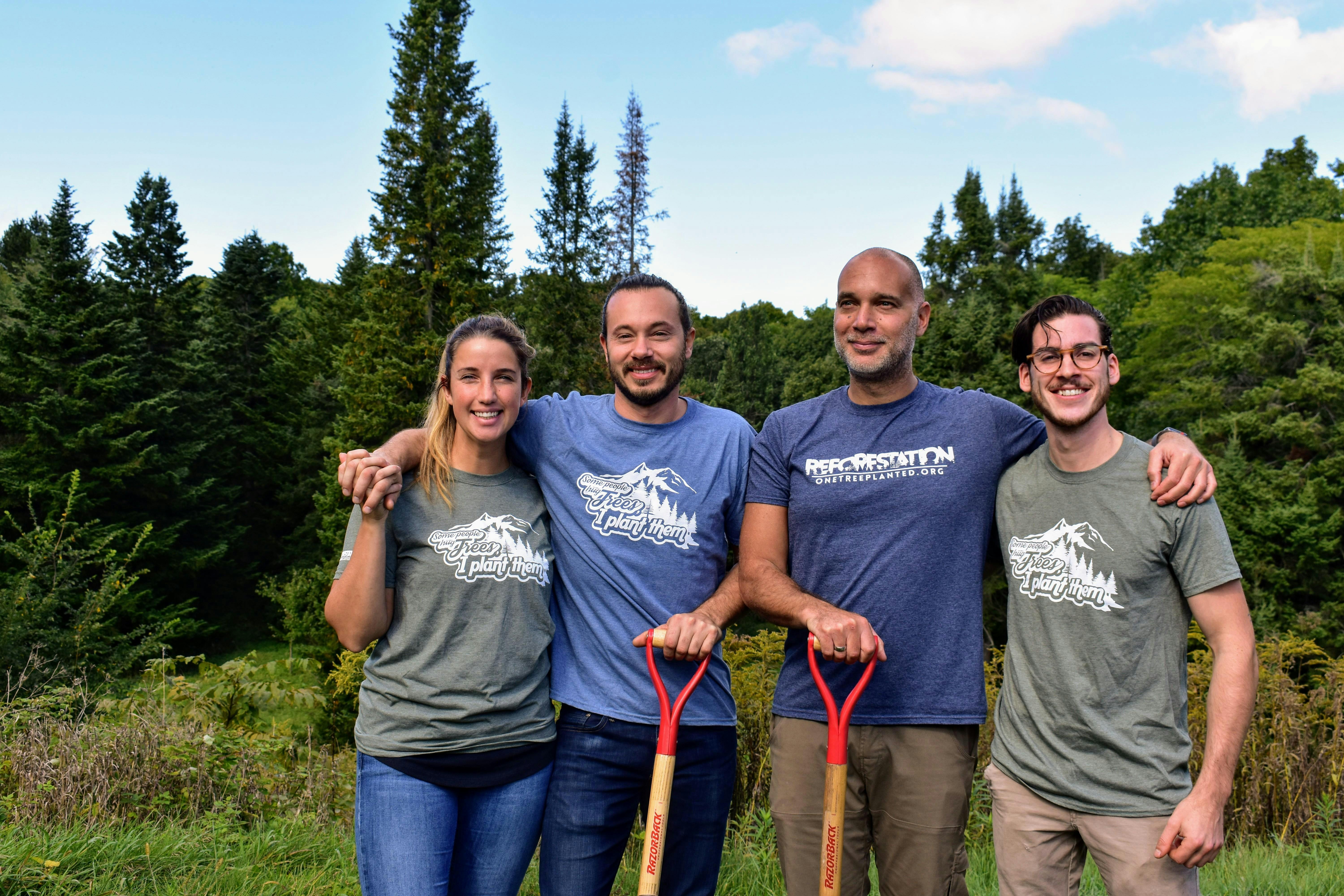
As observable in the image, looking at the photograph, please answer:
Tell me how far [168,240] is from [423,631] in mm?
42346

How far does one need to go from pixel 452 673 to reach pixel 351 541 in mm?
564

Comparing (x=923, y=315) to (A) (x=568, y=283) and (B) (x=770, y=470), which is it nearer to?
(B) (x=770, y=470)

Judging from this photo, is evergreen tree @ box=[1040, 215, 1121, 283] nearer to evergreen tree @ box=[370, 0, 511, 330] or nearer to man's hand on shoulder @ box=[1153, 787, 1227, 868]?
evergreen tree @ box=[370, 0, 511, 330]

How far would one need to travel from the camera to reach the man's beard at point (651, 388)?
3.30m

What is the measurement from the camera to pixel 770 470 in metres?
3.30

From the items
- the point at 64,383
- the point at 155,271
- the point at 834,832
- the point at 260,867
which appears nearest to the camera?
the point at 834,832

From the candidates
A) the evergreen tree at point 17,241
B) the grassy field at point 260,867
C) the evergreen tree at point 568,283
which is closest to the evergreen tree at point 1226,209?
the evergreen tree at point 568,283

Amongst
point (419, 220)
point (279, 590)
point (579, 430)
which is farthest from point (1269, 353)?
point (279, 590)

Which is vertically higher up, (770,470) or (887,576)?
(770,470)

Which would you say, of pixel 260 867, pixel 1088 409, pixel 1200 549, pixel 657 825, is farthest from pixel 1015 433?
pixel 260 867

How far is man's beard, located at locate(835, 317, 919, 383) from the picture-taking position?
3.19 m

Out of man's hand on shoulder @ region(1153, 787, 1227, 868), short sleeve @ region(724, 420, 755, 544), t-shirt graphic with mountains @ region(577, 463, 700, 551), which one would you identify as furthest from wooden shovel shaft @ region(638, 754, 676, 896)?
man's hand on shoulder @ region(1153, 787, 1227, 868)

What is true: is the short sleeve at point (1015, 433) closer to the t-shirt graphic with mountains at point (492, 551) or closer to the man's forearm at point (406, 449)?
the t-shirt graphic with mountains at point (492, 551)

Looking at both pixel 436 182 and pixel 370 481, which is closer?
pixel 370 481
